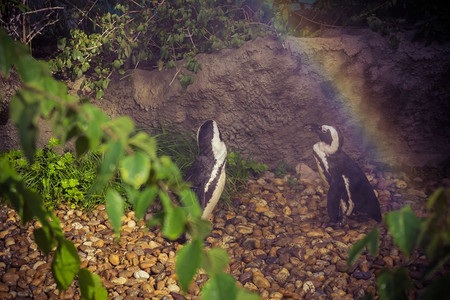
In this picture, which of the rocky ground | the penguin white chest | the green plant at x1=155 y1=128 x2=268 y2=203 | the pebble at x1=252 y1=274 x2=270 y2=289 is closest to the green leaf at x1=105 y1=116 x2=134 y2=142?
the rocky ground

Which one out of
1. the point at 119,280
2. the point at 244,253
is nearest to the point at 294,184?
the point at 244,253

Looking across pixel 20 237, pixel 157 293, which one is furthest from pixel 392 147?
pixel 20 237

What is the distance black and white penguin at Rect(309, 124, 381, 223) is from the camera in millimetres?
3242

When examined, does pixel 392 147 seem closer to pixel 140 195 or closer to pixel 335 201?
pixel 335 201

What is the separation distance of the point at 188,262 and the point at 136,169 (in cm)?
20

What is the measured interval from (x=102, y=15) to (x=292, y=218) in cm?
310

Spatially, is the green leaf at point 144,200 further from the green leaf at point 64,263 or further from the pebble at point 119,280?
the pebble at point 119,280

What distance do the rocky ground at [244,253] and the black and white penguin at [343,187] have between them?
13cm

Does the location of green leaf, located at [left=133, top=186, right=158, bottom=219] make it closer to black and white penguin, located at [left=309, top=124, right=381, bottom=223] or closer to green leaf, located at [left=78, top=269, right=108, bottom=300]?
green leaf, located at [left=78, top=269, right=108, bottom=300]

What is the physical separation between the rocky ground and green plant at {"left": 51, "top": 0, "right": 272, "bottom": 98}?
1490 millimetres

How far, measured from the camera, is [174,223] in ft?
2.25

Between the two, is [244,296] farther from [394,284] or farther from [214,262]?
[394,284]

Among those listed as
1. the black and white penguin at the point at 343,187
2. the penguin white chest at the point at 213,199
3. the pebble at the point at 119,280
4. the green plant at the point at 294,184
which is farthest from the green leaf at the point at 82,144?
the green plant at the point at 294,184

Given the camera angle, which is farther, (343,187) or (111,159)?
(343,187)
